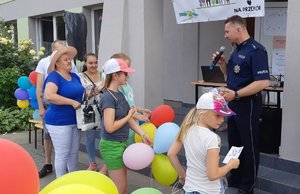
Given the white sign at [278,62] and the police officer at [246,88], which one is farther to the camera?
the white sign at [278,62]

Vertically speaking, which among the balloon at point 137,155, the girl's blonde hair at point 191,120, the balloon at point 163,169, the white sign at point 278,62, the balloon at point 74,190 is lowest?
the balloon at point 163,169

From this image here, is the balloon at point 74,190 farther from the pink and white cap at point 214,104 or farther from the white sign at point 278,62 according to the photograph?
the white sign at point 278,62

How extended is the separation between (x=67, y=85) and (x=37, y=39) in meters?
9.44

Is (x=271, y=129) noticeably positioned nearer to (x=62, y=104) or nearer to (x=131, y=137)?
(x=131, y=137)

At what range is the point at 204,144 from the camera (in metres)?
2.46

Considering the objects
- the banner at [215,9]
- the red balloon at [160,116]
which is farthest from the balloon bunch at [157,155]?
the banner at [215,9]

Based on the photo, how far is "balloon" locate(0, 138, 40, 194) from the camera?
1.77 m

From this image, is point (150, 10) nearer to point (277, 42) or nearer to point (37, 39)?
point (277, 42)

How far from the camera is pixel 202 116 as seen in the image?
8.41ft

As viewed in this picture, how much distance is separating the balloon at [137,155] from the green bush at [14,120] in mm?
5620

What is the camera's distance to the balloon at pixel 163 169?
3387 millimetres

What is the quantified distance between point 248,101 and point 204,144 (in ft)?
4.45

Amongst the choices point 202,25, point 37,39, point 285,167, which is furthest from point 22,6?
point 285,167

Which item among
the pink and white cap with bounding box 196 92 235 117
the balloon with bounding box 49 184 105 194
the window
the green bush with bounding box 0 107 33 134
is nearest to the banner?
the pink and white cap with bounding box 196 92 235 117
